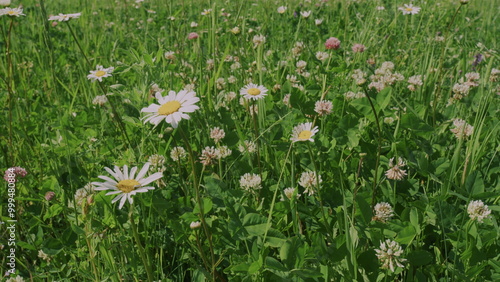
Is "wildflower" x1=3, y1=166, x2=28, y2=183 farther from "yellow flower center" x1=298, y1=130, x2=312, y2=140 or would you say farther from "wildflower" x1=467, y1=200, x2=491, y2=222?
"wildflower" x1=467, y1=200, x2=491, y2=222

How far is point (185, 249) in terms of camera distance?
138 centimetres

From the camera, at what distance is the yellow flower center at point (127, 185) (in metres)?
0.95

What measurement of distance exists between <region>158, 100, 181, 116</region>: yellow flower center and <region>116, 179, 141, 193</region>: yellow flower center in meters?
0.17

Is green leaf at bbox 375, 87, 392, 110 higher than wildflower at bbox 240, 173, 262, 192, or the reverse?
green leaf at bbox 375, 87, 392, 110

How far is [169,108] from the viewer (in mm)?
1061

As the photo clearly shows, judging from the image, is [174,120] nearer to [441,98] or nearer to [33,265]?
[33,265]

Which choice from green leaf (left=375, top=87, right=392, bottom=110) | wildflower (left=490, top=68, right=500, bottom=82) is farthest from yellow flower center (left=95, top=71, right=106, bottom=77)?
wildflower (left=490, top=68, right=500, bottom=82)

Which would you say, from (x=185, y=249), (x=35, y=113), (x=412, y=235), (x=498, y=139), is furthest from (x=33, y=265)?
(x=498, y=139)

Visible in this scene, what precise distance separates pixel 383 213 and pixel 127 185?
0.69 metres

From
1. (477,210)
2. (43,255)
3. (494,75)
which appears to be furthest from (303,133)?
(494,75)

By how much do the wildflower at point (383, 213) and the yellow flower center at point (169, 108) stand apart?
62 cm

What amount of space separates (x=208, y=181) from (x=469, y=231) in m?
0.71

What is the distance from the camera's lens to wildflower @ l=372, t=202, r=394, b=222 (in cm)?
125

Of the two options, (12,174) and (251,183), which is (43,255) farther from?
(251,183)
